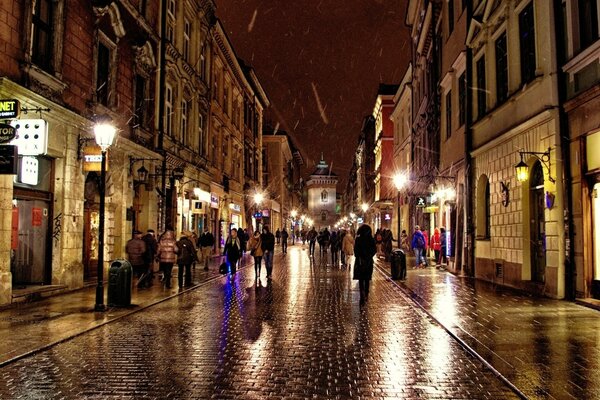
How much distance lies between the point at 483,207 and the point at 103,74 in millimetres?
13507

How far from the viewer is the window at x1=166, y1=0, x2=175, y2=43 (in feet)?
82.2

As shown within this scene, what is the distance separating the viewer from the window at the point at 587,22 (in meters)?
12.3

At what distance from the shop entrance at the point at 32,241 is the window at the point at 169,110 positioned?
10495 mm

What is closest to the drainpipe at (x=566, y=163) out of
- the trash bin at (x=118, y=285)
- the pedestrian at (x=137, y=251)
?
the trash bin at (x=118, y=285)

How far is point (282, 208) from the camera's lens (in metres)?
76.4

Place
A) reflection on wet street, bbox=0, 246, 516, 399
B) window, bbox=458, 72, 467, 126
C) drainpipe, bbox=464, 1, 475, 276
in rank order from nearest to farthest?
reflection on wet street, bbox=0, 246, 516, 399 < drainpipe, bbox=464, 1, 475, 276 < window, bbox=458, 72, 467, 126

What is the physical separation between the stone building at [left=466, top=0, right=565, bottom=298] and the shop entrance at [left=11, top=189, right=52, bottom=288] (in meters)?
12.2

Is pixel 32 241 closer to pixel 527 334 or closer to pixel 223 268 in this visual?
pixel 223 268

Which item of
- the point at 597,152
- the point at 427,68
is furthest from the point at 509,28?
the point at 427,68

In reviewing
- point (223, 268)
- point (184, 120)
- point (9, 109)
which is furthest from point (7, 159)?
point (184, 120)

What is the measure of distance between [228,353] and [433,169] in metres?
22.9

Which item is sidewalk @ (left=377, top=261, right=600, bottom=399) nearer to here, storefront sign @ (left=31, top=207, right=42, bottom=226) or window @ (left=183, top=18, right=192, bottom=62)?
storefront sign @ (left=31, top=207, right=42, bottom=226)

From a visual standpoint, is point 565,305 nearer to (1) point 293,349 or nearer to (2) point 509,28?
(1) point 293,349

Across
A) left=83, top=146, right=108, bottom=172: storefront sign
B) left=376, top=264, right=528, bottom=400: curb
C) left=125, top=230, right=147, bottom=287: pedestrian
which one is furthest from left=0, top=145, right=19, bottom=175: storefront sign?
left=376, top=264, right=528, bottom=400: curb
